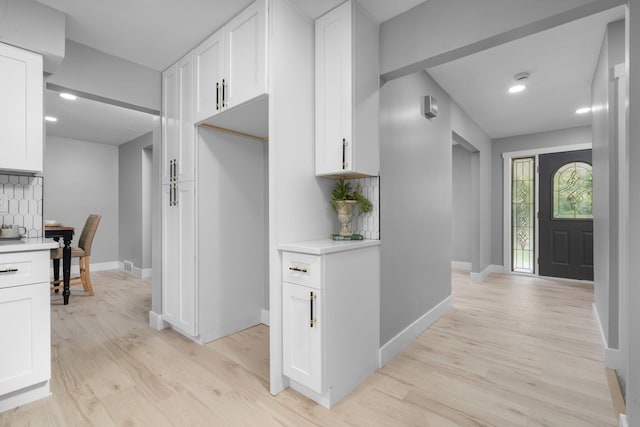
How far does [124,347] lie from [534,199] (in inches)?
241

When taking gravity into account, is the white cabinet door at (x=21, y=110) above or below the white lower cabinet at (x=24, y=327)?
above

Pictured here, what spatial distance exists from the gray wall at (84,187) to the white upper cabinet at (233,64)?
4607mm

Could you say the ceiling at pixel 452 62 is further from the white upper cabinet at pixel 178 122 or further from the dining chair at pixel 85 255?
the dining chair at pixel 85 255

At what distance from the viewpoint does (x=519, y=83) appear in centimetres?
333

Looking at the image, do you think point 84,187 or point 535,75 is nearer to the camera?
point 535,75

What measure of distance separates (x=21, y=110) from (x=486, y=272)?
238 inches

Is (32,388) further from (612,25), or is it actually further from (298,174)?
(612,25)

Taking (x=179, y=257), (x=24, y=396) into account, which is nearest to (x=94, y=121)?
(x=179, y=257)

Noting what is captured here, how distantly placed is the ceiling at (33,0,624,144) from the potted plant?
1188mm

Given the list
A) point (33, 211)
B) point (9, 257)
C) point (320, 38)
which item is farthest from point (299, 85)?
point (33, 211)

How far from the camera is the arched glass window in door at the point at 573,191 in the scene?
194 inches

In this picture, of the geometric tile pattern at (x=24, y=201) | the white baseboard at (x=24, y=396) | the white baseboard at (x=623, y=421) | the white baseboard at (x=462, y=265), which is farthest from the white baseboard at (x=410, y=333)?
the white baseboard at (x=462, y=265)

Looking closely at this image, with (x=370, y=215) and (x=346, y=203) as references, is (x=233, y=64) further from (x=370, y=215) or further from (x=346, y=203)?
(x=370, y=215)

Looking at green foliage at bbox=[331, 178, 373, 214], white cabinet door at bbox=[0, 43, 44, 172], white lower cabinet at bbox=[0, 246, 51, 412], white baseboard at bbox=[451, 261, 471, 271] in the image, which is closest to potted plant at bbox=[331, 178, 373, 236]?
green foliage at bbox=[331, 178, 373, 214]
